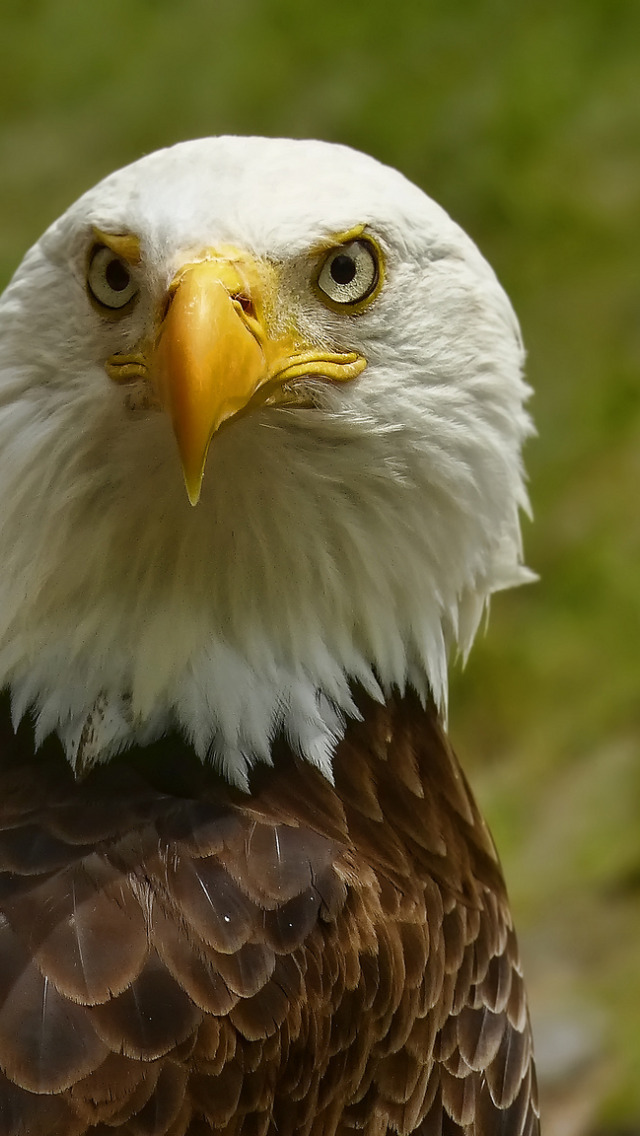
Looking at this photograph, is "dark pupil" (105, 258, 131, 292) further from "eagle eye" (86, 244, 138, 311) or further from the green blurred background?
the green blurred background

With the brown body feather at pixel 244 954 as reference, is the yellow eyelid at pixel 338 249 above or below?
above

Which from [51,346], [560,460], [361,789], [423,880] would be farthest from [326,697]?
[560,460]

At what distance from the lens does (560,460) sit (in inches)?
230

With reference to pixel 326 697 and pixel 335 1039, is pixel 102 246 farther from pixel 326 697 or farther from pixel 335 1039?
pixel 335 1039

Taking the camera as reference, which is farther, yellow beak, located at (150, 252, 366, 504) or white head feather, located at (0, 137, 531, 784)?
white head feather, located at (0, 137, 531, 784)

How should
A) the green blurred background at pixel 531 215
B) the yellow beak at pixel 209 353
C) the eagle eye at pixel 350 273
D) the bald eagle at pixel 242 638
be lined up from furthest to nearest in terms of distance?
the green blurred background at pixel 531 215 → the eagle eye at pixel 350 273 → the bald eagle at pixel 242 638 → the yellow beak at pixel 209 353

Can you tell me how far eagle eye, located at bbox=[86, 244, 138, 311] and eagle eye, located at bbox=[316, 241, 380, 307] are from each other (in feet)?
0.85

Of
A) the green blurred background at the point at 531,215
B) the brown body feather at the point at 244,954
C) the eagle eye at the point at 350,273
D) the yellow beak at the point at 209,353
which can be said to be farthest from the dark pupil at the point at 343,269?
the green blurred background at the point at 531,215

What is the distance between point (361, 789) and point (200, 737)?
0.28m

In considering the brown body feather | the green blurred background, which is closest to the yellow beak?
the brown body feather

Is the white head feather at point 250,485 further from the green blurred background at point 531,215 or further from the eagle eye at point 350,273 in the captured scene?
the green blurred background at point 531,215

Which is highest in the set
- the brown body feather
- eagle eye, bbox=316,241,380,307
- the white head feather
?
eagle eye, bbox=316,241,380,307

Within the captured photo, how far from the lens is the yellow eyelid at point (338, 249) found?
192 cm

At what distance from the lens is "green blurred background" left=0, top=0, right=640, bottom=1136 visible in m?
4.47
